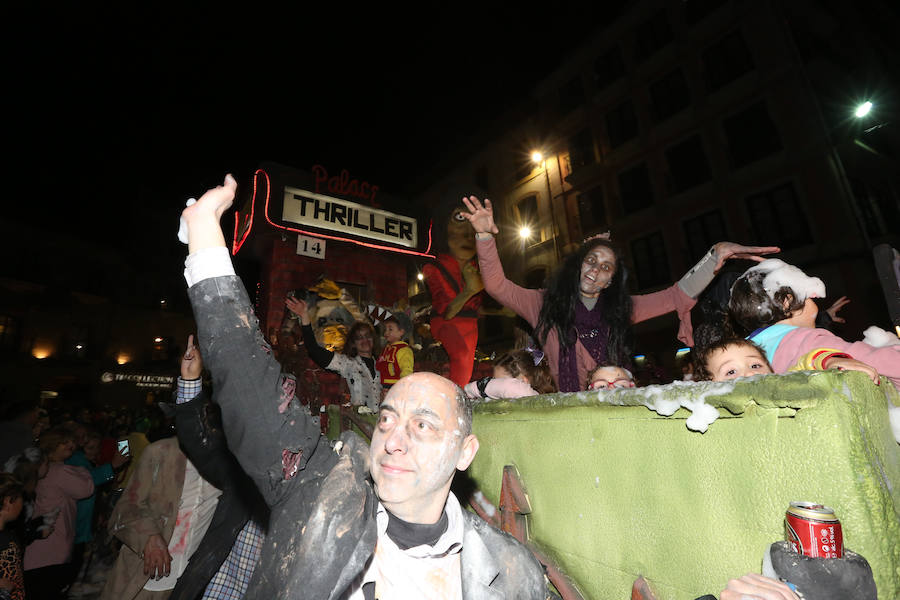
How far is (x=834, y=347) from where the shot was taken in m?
2.07

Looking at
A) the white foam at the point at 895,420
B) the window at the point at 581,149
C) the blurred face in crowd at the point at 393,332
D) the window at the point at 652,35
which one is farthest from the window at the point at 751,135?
the white foam at the point at 895,420

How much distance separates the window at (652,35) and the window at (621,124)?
2325 millimetres

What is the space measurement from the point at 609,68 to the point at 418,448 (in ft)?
85.0

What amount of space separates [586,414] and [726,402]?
0.68 meters

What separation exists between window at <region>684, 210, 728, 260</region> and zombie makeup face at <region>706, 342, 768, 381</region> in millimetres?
17464

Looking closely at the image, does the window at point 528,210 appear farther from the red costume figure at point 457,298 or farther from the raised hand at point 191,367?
the raised hand at point 191,367

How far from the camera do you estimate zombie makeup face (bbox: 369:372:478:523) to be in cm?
173

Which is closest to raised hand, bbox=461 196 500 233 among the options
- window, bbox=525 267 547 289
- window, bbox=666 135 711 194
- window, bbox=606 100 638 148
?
window, bbox=666 135 711 194

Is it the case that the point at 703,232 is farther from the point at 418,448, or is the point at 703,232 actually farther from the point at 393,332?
the point at 418,448

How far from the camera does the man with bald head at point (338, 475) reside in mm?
1344

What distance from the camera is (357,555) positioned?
1.39m

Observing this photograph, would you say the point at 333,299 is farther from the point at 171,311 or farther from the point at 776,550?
the point at 171,311

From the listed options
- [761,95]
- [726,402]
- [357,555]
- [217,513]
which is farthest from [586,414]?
[761,95]

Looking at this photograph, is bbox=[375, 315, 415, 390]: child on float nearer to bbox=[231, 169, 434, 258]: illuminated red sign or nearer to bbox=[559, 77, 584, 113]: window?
bbox=[231, 169, 434, 258]: illuminated red sign
